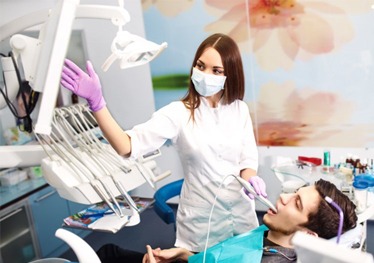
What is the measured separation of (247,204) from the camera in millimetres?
1574

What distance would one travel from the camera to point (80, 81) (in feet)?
3.37

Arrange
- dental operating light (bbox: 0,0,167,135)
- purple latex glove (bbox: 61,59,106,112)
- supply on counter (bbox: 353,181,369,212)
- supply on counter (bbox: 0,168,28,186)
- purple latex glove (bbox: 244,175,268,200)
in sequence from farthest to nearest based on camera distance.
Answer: supply on counter (bbox: 0,168,28,186) → supply on counter (bbox: 353,181,369,212) → purple latex glove (bbox: 244,175,268,200) → purple latex glove (bbox: 61,59,106,112) → dental operating light (bbox: 0,0,167,135)

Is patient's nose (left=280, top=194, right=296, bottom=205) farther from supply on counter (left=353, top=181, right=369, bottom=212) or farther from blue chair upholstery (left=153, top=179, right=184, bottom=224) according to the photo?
blue chair upholstery (left=153, top=179, right=184, bottom=224)

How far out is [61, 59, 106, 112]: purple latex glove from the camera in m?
1.01

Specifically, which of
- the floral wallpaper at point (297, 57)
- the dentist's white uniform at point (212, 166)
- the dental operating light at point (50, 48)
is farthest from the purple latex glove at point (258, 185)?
the floral wallpaper at point (297, 57)

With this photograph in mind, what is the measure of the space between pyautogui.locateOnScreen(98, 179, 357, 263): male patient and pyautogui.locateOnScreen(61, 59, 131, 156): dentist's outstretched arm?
0.49 meters

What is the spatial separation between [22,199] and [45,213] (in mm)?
230

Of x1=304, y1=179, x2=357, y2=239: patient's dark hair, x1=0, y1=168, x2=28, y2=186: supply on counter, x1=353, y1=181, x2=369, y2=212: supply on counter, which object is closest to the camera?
x1=304, y1=179, x2=357, y2=239: patient's dark hair

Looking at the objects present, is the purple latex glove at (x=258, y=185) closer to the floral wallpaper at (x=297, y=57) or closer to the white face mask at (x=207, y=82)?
the white face mask at (x=207, y=82)

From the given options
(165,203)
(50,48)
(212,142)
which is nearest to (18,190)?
(165,203)

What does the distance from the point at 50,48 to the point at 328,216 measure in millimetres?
1056

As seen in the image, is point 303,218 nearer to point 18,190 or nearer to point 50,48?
point 50,48

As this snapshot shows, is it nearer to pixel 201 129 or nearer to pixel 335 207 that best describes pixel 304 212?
pixel 335 207

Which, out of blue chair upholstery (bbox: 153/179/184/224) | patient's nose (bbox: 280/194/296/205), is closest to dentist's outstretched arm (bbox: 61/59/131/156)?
patient's nose (bbox: 280/194/296/205)
